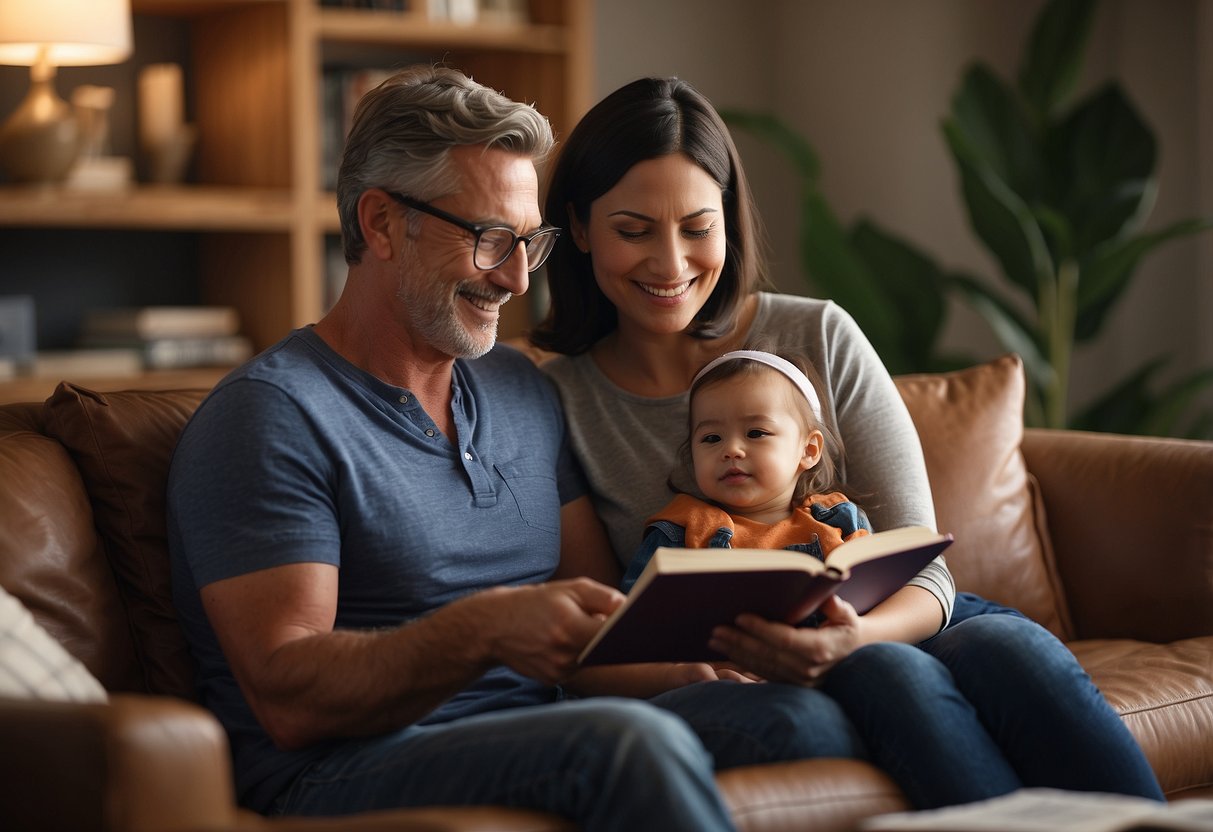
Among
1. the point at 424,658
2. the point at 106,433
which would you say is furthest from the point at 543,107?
the point at 424,658

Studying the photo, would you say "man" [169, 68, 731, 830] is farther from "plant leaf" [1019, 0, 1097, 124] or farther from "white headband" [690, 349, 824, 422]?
"plant leaf" [1019, 0, 1097, 124]

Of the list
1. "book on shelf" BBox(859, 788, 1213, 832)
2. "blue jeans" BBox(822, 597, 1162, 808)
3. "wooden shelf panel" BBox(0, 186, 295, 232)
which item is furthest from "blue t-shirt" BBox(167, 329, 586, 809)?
"wooden shelf panel" BBox(0, 186, 295, 232)

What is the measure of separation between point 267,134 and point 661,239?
1.85 m

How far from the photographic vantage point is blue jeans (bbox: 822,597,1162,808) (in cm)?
159

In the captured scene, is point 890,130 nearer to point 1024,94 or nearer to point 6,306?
point 1024,94

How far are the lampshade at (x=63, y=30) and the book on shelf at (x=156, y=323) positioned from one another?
0.63 meters

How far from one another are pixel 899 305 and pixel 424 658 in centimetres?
246

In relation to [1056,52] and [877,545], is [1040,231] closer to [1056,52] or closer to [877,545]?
[1056,52]

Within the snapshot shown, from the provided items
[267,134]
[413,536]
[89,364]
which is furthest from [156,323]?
[413,536]

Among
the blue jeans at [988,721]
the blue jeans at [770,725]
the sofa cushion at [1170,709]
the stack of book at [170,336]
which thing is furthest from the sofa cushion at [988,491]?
the stack of book at [170,336]

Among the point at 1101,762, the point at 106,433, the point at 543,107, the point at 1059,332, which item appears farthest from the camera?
the point at 543,107

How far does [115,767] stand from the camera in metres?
1.22

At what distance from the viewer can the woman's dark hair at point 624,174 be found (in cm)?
200

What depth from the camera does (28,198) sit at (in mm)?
3125
